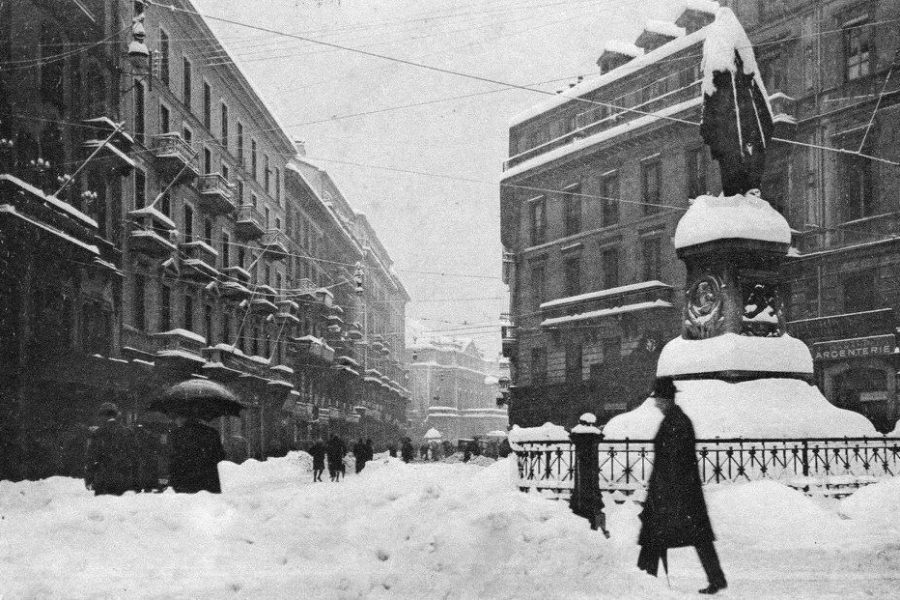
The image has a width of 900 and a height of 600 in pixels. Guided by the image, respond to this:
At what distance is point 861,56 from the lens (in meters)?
28.7

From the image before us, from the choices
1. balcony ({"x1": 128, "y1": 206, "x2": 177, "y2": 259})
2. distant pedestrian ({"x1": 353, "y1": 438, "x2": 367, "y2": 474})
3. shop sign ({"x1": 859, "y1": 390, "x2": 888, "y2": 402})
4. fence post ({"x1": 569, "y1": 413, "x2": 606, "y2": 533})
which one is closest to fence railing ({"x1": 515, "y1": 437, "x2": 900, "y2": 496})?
fence post ({"x1": 569, "y1": 413, "x2": 606, "y2": 533})

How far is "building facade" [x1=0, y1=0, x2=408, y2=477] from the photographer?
24.0 meters

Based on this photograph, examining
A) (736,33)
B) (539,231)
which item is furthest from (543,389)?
(736,33)

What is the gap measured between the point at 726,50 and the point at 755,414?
5.64 m

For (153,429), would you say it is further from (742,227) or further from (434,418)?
(434,418)

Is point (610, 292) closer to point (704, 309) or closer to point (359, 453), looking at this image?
point (359, 453)

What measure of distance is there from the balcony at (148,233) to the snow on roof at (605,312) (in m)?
16.3

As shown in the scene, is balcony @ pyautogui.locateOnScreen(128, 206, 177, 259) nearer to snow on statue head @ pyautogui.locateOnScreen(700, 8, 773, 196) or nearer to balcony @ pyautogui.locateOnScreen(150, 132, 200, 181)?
balcony @ pyautogui.locateOnScreen(150, 132, 200, 181)

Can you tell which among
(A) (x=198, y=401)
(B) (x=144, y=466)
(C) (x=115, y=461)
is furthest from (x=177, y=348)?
(C) (x=115, y=461)

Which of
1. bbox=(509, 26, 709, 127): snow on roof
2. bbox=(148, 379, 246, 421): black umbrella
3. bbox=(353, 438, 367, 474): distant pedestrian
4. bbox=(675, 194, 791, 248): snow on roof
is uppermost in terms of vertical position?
bbox=(509, 26, 709, 127): snow on roof

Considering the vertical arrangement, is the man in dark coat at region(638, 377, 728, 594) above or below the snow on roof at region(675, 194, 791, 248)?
below

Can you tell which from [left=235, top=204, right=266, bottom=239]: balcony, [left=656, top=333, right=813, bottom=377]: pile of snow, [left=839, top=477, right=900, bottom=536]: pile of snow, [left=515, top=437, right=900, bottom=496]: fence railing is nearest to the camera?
[left=839, top=477, right=900, bottom=536]: pile of snow

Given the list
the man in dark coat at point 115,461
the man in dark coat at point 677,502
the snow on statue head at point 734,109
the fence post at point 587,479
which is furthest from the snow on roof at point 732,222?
the man in dark coat at point 115,461

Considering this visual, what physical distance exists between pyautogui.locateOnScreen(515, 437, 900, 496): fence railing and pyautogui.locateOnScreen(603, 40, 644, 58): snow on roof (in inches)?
1222
